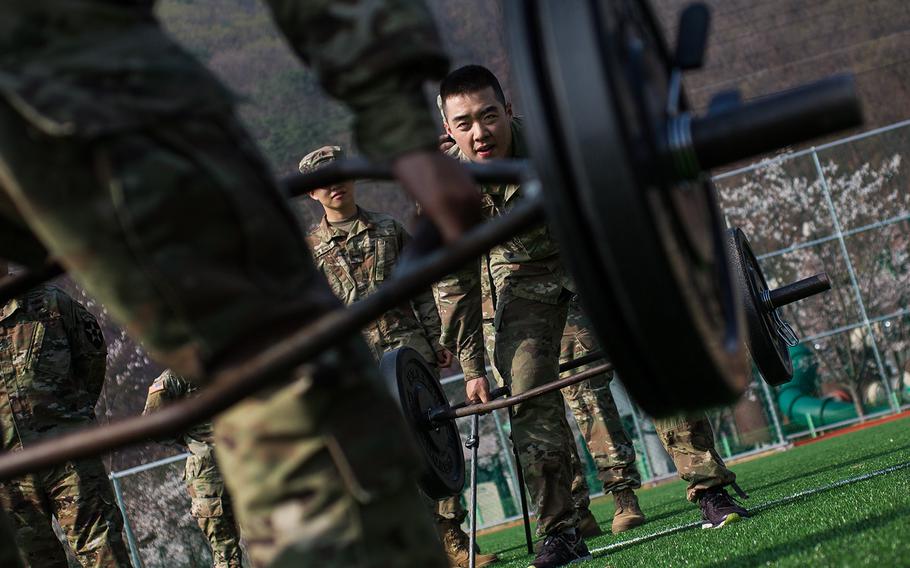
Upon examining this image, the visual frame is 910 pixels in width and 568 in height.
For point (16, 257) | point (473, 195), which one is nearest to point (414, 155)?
point (473, 195)

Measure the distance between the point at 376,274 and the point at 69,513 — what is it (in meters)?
2.31

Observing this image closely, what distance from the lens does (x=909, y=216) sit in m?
13.7

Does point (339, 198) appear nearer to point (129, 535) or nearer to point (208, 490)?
point (208, 490)

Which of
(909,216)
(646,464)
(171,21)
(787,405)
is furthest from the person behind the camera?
(171,21)

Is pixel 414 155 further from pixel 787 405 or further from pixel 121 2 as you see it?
pixel 787 405

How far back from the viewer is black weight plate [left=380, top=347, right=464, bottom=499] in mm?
4621

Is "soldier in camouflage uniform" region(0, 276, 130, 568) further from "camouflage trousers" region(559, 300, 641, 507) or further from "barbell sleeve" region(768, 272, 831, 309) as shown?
"barbell sleeve" region(768, 272, 831, 309)

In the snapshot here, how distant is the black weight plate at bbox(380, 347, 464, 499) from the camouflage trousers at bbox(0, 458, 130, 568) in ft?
5.82

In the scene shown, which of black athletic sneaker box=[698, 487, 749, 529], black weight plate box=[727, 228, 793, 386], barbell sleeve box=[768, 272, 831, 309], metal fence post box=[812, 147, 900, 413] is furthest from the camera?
metal fence post box=[812, 147, 900, 413]

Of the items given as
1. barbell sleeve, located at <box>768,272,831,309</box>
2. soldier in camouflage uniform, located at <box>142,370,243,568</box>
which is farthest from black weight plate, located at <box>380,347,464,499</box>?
soldier in camouflage uniform, located at <box>142,370,243,568</box>

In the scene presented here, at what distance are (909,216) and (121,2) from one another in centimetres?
1330

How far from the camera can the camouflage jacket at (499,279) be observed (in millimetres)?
5133

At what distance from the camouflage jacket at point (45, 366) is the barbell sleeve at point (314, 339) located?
423 cm

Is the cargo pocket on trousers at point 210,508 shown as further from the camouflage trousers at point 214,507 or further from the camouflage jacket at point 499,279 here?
the camouflage jacket at point 499,279
